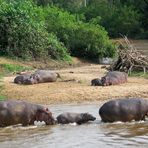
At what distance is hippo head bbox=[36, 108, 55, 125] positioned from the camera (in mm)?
12616

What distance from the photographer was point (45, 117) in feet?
41.4

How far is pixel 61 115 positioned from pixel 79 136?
5.58 ft

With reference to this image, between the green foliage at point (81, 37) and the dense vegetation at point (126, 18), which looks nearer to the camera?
the green foliage at point (81, 37)

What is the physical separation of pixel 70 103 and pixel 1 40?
1359 centimetres

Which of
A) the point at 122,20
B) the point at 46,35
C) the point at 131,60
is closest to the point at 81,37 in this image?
the point at 46,35

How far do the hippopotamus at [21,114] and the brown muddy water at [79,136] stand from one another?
19cm

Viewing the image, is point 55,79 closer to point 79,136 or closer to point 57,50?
point 57,50

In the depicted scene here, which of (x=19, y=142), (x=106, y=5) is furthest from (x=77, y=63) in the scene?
(x=106, y=5)

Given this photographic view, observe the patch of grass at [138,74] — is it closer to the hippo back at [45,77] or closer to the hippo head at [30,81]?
the hippo back at [45,77]

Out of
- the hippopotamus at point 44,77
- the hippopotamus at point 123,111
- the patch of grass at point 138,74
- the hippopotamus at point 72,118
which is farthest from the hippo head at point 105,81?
the hippopotamus at point 72,118

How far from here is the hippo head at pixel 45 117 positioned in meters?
12.6

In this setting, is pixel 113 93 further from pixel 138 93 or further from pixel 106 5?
pixel 106 5

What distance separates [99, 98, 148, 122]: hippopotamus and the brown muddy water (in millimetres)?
190

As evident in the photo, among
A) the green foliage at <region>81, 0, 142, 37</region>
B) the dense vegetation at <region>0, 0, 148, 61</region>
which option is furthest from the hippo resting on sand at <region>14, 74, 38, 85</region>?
the green foliage at <region>81, 0, 142, 37</region>
